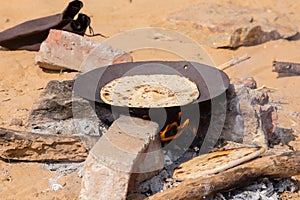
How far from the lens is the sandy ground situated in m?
2.88

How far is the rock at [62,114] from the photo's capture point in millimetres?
3076

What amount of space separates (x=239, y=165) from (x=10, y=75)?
95.6 inches

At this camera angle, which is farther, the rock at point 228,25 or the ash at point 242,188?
the rock at point 228,25

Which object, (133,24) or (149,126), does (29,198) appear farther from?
(133,24)

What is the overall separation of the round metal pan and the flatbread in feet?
0.19

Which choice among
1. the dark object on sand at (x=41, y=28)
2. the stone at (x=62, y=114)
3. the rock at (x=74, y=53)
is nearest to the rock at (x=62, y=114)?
the stone at (x=62, y=114)

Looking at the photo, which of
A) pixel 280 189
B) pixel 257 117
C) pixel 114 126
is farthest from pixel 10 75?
pixel 280 189

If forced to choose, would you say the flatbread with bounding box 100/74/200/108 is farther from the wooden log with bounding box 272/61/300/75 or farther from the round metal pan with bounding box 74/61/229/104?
the wooden log with bounding box 272/61/300/75

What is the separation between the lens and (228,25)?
212 inches

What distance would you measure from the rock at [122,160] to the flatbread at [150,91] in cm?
12

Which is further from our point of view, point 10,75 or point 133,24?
point 133,24

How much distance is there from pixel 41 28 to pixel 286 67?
232cm

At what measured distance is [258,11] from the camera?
6.06 m

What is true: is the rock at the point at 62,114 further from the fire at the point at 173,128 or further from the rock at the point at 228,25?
the rock at the point at 228,25
